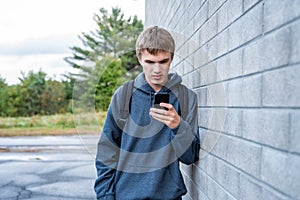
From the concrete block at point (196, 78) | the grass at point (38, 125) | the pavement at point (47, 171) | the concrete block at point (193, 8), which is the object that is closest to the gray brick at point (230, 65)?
the concrete block at point (196, 78)

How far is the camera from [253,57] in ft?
4.42

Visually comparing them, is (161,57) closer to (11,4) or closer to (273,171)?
(273,171)

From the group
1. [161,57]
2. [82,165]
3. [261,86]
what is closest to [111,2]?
[161,57]

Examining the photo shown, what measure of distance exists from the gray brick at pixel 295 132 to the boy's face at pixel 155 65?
42.4 inches

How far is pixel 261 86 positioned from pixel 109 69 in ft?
4.23

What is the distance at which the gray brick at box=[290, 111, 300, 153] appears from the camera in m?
0.98

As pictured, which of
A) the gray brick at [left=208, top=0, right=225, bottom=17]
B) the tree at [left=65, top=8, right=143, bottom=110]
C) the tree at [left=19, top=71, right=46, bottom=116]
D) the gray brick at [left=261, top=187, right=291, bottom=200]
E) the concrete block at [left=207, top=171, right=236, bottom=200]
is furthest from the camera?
the tree at [left=19, top=71, right=46, bottom=116]

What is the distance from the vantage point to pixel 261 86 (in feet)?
4.14

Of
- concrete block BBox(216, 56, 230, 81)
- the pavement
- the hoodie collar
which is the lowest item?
the pavement

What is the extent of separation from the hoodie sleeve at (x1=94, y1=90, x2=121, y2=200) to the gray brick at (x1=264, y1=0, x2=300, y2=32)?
1097 millimetres

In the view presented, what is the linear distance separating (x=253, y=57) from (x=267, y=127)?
0.28 meters

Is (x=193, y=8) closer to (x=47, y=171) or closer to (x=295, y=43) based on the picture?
(x=295, y=43)

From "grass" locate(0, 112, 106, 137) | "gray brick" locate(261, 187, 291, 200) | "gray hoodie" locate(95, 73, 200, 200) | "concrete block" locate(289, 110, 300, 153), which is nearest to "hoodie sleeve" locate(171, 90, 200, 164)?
"gray hoodie" locate(95, 73, 200, 200)

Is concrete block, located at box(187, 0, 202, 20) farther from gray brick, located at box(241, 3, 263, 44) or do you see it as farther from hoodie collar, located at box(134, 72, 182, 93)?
gray brick, located at box(241, 3, 263, 44)
